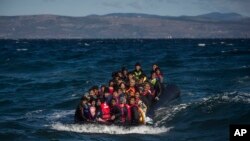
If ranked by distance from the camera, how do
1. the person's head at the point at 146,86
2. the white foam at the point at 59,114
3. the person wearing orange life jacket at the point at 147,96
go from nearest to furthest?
the person wearing orange life jacket at the point at 147,96, the person's head at the point at 146,86, the white foam at the point at 59,114

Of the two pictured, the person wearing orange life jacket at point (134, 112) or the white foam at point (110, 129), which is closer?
the white foam at point (110, 129)

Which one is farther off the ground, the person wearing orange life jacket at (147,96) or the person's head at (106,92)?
the person's head at (106,92)

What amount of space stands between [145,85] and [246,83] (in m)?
11.4

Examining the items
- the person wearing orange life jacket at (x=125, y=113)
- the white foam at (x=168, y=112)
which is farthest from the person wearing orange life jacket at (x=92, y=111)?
the white foam at (x=168, y=112)

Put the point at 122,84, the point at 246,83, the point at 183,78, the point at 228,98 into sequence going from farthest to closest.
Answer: the point at 183,78, the point at 246,83, the point at 228,98, the point at 122,84

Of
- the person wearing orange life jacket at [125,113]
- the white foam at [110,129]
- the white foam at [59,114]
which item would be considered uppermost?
the person wearing orange life jacket at [125,113]

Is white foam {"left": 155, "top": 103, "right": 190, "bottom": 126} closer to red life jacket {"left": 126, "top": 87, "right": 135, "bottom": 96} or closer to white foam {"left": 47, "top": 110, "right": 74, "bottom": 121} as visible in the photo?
red life jacket {"left": 126, "top": 87, "right": 135, "bottom": 96}

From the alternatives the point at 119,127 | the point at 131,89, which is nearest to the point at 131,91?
the point at 131,89

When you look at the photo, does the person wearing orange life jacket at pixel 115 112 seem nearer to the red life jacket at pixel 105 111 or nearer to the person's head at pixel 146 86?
the red life jacket at pixel 105 111

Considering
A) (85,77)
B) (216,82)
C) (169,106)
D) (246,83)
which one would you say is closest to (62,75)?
(85,77)

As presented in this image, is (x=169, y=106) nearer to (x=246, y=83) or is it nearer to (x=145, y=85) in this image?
(x=145, y=85)

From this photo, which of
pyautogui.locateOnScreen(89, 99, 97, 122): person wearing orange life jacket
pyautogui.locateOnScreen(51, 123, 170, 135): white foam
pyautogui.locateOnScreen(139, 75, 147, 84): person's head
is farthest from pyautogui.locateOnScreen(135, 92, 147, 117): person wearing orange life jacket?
pyautogui.locateOnScreen(139, 75, 147, 84): person's head

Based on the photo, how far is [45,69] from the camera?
43.8 metres

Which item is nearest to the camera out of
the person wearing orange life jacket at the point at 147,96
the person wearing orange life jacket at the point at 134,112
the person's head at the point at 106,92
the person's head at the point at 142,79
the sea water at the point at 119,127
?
the sea water at the point at 119,127
